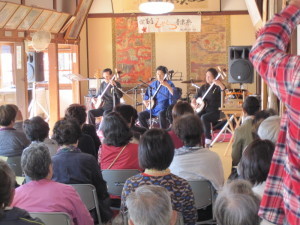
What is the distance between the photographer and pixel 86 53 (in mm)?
10875

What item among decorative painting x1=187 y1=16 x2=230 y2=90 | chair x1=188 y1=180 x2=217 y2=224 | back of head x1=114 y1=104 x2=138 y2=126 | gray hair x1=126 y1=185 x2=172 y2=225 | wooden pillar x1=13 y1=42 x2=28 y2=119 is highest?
decorative painting x1=187 y1=16 x2=230 y2=90

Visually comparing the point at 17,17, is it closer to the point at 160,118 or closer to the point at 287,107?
the point at 160,118

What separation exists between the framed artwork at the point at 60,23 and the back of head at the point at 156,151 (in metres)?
6.62

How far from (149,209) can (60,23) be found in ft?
25.2

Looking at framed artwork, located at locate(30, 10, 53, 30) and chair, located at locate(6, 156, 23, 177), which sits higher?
framed artwork, located at locate(30, 10, 53, 30)

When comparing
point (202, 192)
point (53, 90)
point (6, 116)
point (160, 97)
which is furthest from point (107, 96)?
point (202, 192)

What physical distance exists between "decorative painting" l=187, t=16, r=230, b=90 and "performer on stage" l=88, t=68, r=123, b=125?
3.03 meters

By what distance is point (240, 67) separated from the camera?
7812 mm

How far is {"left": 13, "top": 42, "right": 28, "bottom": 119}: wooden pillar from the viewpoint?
744cm

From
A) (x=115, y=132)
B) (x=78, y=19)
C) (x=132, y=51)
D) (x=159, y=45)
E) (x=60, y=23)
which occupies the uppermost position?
(x=78, y=19)

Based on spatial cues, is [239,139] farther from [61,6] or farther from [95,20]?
[95,20]

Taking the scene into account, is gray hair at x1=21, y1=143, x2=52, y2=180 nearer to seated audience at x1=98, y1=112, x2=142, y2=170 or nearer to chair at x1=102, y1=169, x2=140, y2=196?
chair at x1=102, y1=169, x2=140, y2=196

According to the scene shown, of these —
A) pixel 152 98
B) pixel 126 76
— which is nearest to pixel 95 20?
pixel 126 76

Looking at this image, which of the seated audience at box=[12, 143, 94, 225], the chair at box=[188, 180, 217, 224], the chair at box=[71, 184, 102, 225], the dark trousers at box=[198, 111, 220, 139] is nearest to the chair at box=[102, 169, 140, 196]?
the chair at box=[71, 184, 102, 225]
